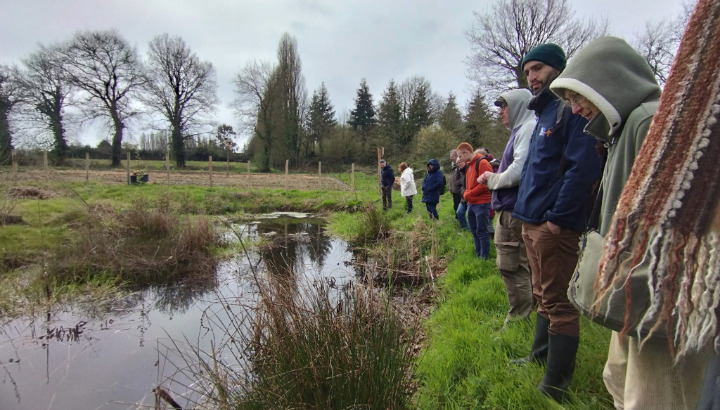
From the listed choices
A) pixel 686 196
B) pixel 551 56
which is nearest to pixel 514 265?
pixel 551 56

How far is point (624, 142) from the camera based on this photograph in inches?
50.0

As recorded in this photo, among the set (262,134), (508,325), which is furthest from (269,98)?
(508,325)

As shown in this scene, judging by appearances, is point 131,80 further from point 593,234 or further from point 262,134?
point 593,234

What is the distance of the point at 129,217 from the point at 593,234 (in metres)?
8.35

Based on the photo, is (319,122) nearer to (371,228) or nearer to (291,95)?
(291,95)

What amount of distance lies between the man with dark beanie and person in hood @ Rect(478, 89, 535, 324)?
69 centimetres

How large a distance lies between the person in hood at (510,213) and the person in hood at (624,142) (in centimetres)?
134

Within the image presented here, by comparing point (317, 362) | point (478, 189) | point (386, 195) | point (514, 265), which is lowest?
point (317, 362)

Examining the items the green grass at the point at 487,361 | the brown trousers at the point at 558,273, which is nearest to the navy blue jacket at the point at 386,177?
the green grass at the point at 487,361

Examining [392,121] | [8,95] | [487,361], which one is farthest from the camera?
[392,121]

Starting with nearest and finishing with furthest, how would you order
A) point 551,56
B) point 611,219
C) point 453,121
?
point 611,219
point 551,56
point 453,121

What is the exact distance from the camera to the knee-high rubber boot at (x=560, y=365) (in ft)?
6.26

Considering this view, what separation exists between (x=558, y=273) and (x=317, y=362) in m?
1.44

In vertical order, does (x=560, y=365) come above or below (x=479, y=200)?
below
